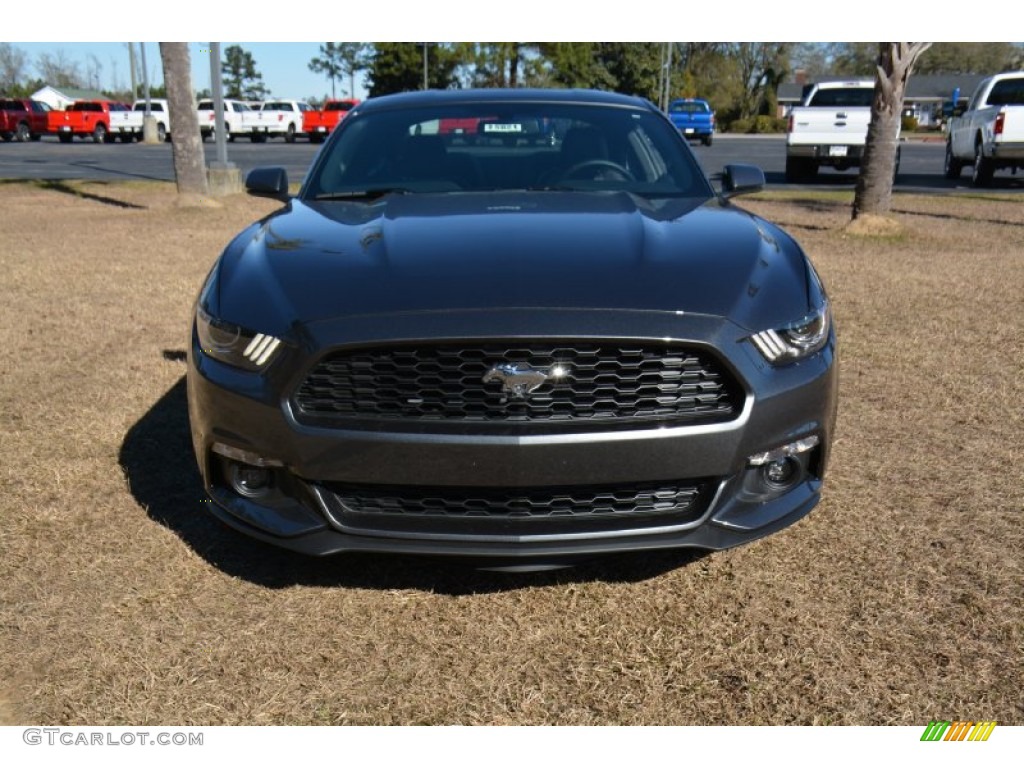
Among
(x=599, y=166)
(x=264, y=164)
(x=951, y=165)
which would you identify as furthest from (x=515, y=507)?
(x=264, y=164)

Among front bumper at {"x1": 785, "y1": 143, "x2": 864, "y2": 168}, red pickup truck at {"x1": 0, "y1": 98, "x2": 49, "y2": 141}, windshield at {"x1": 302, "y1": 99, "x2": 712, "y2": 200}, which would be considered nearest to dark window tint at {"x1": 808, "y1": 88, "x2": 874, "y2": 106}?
front bumper at {"x1": 785, "y1": 143, "x2": 864, "y2": 168}

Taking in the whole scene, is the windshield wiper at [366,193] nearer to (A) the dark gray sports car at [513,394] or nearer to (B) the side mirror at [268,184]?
(B) the side mirror at [268,184]

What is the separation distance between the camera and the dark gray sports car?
246cm

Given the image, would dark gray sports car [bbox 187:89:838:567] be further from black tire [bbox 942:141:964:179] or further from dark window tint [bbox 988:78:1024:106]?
black tire [bbox 942:141:964:179]

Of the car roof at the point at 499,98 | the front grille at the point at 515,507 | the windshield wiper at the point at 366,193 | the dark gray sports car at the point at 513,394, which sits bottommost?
the front grille at the point at 515,507

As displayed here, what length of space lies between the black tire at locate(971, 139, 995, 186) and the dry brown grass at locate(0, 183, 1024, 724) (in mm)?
14173

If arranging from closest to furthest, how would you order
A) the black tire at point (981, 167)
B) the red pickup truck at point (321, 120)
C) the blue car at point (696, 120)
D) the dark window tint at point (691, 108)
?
the black tire at point (981, 167) → the blue car at point (696, 120) → the dark window tint at point (691, 108) → the red pickup truck at point (321, 120)

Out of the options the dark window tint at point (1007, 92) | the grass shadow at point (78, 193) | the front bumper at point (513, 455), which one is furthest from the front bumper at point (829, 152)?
the front bumper at point (513, 455)

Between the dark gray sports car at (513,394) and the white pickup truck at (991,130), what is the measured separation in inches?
603

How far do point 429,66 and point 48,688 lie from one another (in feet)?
194

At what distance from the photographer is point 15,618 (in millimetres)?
2824

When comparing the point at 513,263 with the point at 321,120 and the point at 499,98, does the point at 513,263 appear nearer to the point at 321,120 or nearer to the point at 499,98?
the point at 499,98

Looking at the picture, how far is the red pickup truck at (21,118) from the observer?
41969 millimetres

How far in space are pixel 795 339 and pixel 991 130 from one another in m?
16.0
